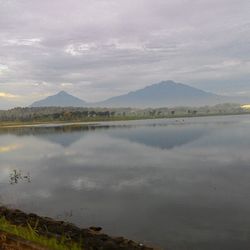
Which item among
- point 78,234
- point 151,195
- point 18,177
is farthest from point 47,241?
point 18,177

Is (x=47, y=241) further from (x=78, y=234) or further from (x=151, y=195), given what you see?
(x=151, y=195)

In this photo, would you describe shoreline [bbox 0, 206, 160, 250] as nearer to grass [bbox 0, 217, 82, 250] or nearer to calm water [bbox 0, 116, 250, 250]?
grass [bbox 0, 217, 82, 250]

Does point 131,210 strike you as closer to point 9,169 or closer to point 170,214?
→ point 170,214

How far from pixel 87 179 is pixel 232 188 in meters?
9.66

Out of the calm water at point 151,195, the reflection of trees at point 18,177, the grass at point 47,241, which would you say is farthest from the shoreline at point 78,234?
the reflection of trees at point 18,177

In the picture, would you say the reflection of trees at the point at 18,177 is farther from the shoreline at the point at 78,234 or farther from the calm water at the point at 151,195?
the shoreline at the point at 78,234

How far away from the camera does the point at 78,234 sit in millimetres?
12625

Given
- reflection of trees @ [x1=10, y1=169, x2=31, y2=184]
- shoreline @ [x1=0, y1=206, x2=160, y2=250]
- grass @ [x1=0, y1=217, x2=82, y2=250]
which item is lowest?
reflection of trees @ [x1=10, y1=169, x2=31, y2=184]

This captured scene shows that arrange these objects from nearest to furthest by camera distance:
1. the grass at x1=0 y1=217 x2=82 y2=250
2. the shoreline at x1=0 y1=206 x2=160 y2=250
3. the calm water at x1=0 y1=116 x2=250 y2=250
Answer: the grass at x1=0 y1=217 x2=82 y2=250 → the shoreline at x1=0 y1=206 x2=160 y2=250 → the calm water at x1=0 y1=116 x2=250 y2=250

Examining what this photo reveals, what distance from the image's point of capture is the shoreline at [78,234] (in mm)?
11172

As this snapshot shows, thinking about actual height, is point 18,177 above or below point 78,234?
below

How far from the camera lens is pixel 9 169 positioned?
1248 inches

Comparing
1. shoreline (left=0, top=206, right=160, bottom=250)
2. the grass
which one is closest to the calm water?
shoreline (left=0, top=206, right=160, bottom=250)

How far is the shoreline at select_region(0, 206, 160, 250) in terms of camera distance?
36.7 ft
